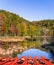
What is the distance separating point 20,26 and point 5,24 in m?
11.9

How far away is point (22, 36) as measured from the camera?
105875 millimetres

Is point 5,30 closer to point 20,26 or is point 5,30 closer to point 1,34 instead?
point 1,34

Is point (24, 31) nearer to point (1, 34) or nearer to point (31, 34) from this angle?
point (31, 34)

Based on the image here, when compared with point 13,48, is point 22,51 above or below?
below

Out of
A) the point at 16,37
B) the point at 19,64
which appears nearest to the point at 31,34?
the point at 16,37

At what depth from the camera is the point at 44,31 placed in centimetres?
12675

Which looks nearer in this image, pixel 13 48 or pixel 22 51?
pixel 22 51

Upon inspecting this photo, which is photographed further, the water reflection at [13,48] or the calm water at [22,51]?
the water reflection at [13,48]

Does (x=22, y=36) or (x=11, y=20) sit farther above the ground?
(x=11, y=20)

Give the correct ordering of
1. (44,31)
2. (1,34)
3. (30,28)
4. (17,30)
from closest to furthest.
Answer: (1,34) → (17,30) → (30,28) → (44,31)

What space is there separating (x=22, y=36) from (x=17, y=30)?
569 cm

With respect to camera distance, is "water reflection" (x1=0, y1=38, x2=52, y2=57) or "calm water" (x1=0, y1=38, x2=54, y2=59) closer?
"calm water" (x1=0, y1=38, x2=54, y2=59)

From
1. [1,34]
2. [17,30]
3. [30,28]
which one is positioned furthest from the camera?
[30,28]

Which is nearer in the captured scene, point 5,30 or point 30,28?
point 5,30
